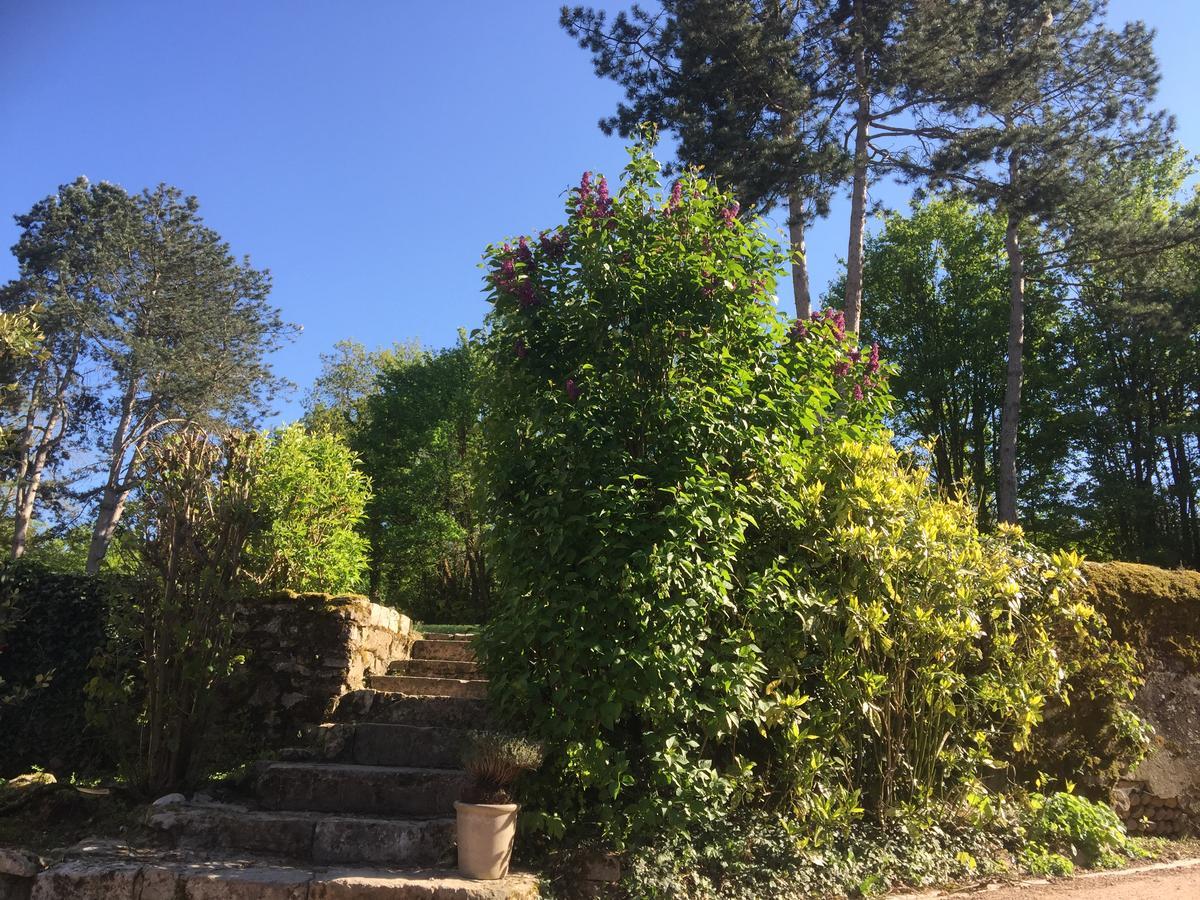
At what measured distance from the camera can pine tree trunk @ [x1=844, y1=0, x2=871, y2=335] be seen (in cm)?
1081

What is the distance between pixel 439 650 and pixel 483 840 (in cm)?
356

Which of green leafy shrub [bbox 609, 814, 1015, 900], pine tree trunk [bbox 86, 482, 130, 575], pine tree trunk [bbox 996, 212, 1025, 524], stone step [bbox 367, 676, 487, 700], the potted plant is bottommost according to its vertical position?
green leafy shrub [bbox 609, 814, 1015, 900]

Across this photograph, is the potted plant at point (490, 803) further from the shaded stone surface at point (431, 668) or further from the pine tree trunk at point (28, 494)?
the pine tree trunk at point (28, 494)

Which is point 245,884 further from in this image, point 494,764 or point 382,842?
point 494,764

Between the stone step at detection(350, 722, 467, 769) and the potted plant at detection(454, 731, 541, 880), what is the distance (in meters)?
1.18

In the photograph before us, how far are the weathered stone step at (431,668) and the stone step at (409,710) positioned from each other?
0.91 m

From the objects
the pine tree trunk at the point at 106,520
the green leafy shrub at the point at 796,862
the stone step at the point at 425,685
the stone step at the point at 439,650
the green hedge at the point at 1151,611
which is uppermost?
the pine tree trunk at the point at 106,520

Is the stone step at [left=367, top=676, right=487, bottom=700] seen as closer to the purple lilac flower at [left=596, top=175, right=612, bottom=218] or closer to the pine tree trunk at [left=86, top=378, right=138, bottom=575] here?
the purple lilac flower at [left=596, top=175, right=612, bottom=218]

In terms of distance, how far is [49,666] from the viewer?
5762mm

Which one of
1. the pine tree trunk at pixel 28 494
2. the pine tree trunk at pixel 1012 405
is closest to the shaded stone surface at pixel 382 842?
the pine tree trunk at pixel 1012 405

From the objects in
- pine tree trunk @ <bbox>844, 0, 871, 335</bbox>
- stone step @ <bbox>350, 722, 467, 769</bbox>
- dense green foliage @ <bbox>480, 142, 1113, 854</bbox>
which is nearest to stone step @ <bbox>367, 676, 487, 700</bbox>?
stone step @ <bbox>350, 722, 467, 769</bbox>

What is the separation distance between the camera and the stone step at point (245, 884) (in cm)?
363

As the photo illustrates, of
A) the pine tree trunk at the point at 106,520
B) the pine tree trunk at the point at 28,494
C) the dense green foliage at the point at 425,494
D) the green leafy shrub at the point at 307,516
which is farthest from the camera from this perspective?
the pine tree trunk at the point at 28,494

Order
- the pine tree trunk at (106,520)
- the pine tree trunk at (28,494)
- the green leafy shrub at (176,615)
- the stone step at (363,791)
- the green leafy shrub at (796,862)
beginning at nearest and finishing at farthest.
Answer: the green leafy shrub at (796,862) → the stone step at (363,791) → the green leafy shrub at (176,615) → the pine tree trunk at (106,520) → the pine tree trunk at (28,494)
